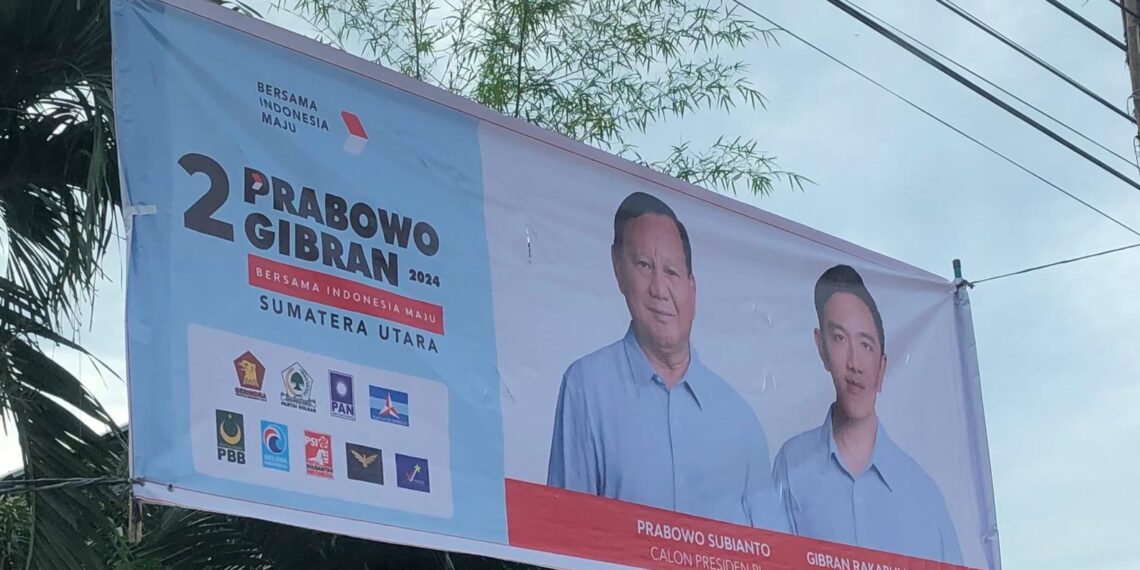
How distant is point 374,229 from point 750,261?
82.2 inches

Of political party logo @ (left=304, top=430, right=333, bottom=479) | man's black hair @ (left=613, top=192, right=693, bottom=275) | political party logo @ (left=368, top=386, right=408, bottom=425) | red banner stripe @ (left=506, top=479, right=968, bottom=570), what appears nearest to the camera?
political party logo @ (left=304, top=430, right=333, bottom=479)

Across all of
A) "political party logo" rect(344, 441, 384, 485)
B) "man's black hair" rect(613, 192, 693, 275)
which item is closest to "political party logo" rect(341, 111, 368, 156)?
"political party logo" rect(344, 441, 384, 485)

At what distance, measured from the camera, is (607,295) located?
6.07 m

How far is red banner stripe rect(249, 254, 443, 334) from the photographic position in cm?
478

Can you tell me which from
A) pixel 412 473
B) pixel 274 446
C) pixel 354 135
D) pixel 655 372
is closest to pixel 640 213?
pixel 655 372

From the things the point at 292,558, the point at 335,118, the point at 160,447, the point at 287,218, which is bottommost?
the point at 160,447

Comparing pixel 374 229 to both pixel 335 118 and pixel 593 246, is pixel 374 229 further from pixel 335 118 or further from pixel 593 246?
pixel 593 246

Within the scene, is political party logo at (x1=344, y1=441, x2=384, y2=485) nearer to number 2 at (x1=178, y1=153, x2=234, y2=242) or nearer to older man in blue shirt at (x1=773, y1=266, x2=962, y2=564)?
number 2 at (x1=178, y1=153, x2=234, y2=242)

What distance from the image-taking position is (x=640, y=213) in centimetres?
630

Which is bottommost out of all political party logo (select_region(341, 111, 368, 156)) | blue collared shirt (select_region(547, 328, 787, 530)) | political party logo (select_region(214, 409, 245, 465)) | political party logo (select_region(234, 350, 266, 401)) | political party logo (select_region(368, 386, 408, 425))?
political party logo (select_region(214, 409, 245, 465))

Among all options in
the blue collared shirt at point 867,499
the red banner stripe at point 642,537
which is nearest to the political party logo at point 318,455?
the red banner stripe at point 642,537

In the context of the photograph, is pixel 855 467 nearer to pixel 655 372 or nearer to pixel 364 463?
pixel 655 372

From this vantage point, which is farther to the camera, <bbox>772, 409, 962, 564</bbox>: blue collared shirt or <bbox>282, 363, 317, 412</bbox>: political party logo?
<bbox>772, 409, 962, 564</bbox>: blue collared shirt

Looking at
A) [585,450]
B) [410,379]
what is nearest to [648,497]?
[585,450]
